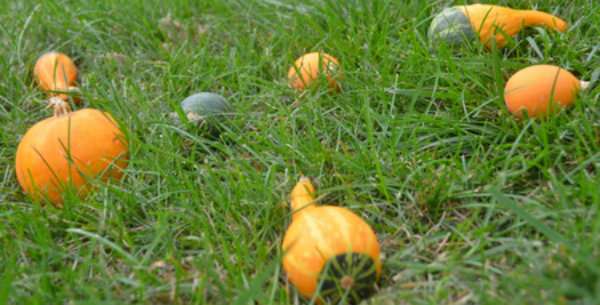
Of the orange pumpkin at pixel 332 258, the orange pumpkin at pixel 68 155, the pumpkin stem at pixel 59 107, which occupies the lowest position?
the orange pumpkin at pixel 332 258

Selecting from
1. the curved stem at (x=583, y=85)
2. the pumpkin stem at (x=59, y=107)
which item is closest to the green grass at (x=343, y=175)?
the curved stem at (x=583, y=85)

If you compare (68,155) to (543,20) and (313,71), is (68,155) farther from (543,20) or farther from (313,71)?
(543,20)

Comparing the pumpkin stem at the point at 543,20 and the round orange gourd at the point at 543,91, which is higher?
the pumpkin stem at the point at 543,20

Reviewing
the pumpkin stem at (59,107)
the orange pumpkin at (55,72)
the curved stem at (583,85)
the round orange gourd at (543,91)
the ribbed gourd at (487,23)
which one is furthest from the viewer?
the orange pumpkin at (55,72)

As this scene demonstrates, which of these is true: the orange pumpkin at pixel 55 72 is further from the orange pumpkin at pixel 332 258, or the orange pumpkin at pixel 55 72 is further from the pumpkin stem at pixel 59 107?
the orange pumpkin at pixel 332 258

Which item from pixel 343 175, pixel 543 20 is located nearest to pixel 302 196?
pixel 343 175

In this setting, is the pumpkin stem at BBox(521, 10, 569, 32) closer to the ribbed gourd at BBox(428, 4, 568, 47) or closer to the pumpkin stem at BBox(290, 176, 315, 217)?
the ribbed gourd at BBox(428, 4, 568, 47)
